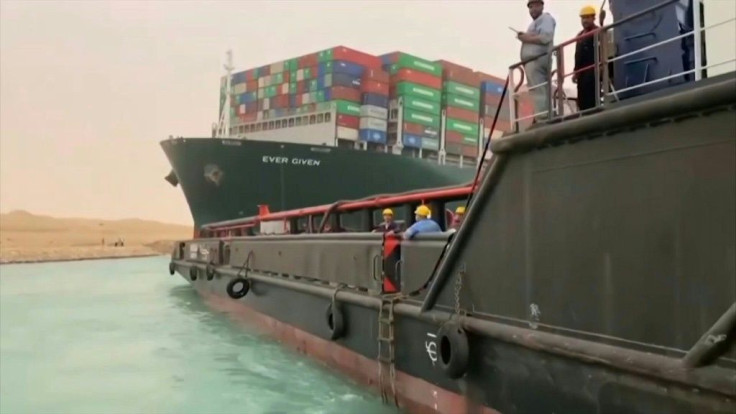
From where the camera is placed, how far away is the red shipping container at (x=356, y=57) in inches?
964

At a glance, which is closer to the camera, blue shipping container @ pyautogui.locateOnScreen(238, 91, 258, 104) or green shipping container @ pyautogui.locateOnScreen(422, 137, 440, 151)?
green shipping container @ pyautogui.locateOnScreen(422, 137, 440, 151)

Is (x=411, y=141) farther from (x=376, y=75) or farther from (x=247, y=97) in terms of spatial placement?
(x=247, y=97)

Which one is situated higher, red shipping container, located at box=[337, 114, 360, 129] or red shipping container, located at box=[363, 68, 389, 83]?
red shipping container, located at box=[363, 68, 389, 83]

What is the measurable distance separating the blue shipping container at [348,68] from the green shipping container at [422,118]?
106 inches

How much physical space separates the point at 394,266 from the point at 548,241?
7.47ft

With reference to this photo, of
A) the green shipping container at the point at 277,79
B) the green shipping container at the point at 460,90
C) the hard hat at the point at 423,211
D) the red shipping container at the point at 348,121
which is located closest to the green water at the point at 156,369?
the hard hat at the point at 423,211

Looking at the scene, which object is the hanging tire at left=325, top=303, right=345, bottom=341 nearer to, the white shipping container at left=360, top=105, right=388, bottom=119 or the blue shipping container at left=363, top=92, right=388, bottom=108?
the white shipping container at left=360, top=105, right=388, bottom=119

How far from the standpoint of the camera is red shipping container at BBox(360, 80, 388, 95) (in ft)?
81.7

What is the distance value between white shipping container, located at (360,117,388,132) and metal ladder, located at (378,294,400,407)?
1986cm

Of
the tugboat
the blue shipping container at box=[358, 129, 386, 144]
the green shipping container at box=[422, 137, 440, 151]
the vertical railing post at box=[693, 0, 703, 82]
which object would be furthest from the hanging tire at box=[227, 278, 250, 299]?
the green shipping container at box=[422, 137, 440, 151]

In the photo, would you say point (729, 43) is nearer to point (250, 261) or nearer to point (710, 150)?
point (710, 150)

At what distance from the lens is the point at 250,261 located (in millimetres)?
10391

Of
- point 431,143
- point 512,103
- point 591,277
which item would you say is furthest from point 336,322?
point 431,143

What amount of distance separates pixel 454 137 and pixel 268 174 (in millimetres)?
10128
